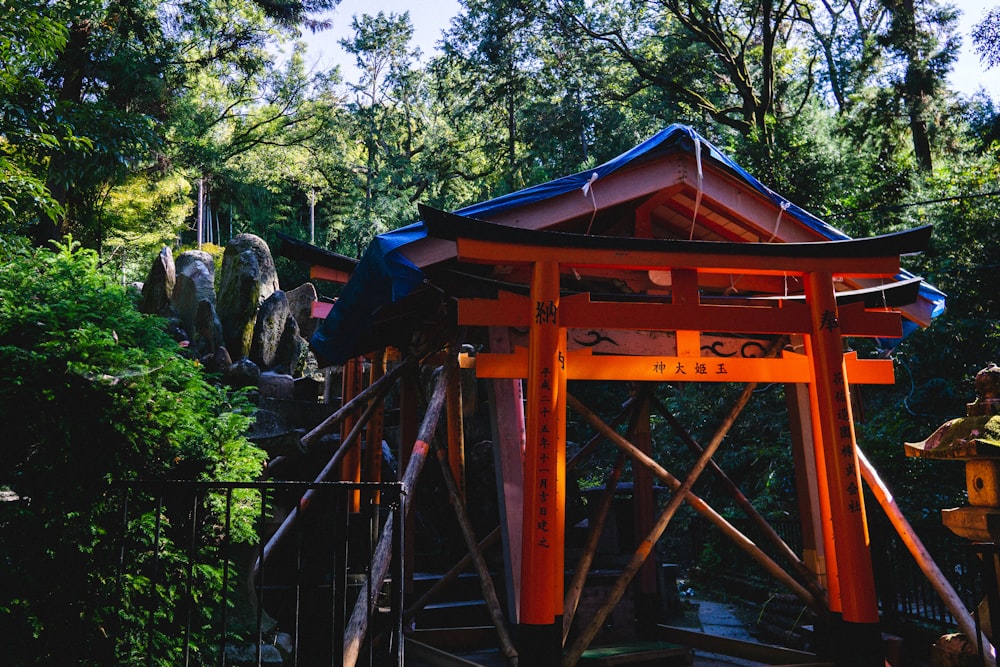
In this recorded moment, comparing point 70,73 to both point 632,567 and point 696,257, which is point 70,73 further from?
point 632,567

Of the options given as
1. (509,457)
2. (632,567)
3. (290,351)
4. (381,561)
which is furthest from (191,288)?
(632,567)

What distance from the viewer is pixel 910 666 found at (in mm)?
7059

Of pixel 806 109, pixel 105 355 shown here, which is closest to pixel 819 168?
pixel 806 109

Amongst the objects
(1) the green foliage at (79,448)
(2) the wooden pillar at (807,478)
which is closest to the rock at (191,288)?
(1) the green foliage at (79,448)

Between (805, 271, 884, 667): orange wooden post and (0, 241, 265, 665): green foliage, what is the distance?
4531 millimetres

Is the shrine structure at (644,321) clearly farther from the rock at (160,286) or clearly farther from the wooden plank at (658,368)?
the rock at (160,286)

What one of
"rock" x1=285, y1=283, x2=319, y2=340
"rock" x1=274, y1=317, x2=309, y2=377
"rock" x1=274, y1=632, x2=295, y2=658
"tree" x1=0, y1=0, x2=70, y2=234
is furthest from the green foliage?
"rock" x1=285, y1=283, x2=319, y2=340

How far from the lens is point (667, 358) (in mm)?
6535

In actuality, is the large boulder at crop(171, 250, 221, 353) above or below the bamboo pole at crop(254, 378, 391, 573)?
above

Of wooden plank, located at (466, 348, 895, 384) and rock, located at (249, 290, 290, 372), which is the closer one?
wooden plank, located at (466, 348, 895, 384)

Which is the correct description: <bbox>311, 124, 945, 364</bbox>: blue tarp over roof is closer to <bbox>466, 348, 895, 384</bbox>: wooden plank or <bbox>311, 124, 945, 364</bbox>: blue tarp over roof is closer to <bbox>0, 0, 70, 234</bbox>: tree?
<bbox>466, 348, 895, 384</bbox>: wooden plank

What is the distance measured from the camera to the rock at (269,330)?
666 inches

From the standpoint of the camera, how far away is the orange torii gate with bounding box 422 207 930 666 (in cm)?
559

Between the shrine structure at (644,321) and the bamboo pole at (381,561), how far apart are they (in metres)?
0.17
